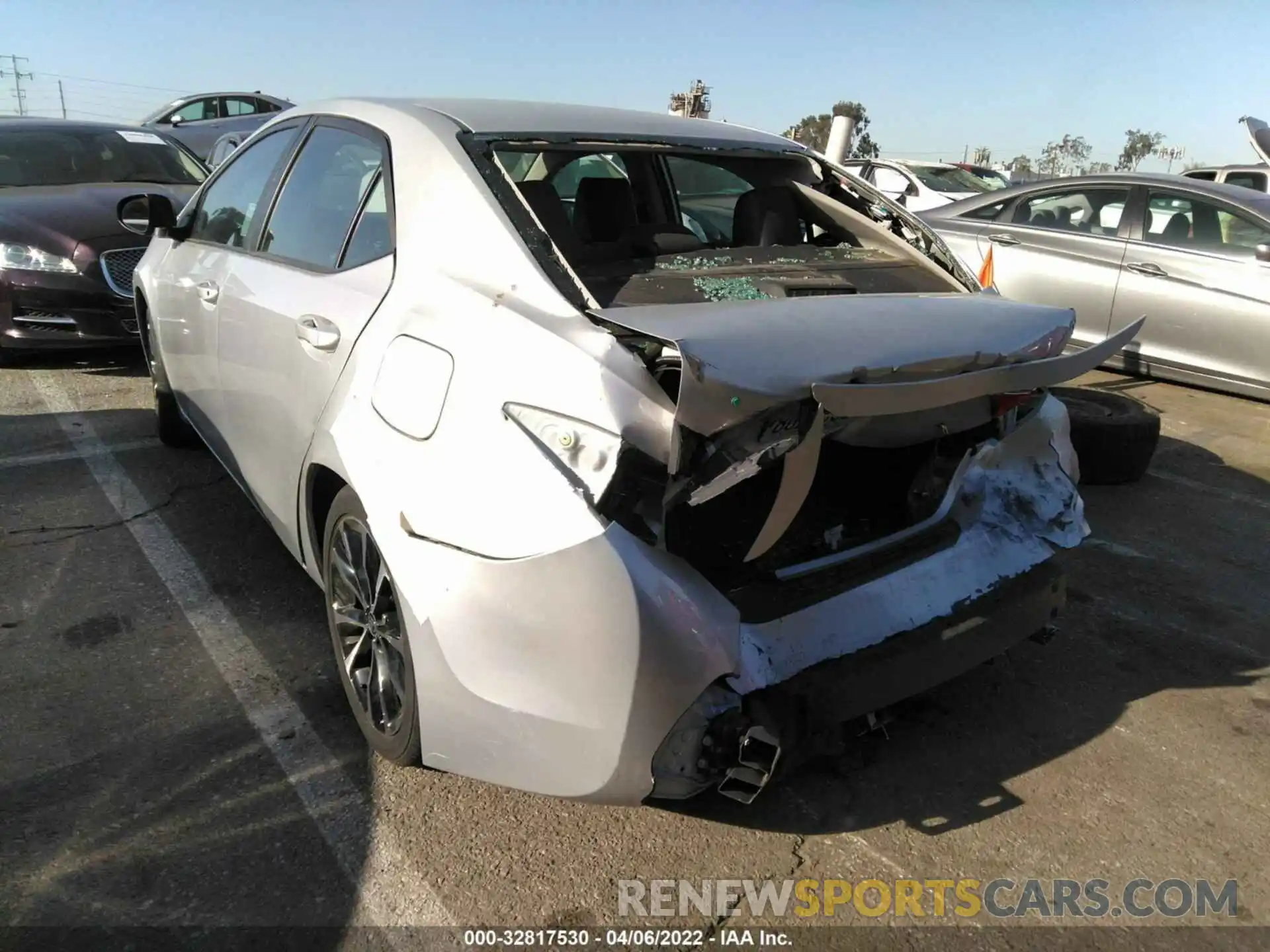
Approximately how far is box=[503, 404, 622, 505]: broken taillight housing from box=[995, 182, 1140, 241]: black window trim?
640 cm

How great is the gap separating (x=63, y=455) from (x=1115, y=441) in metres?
5.33

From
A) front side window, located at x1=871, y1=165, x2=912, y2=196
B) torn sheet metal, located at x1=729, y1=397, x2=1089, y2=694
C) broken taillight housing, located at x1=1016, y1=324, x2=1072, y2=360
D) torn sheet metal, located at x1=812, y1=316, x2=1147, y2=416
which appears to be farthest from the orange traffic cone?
front side window, located at x1=871, y1=165, x2=912, y2=196

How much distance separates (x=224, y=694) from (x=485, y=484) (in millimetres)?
1435

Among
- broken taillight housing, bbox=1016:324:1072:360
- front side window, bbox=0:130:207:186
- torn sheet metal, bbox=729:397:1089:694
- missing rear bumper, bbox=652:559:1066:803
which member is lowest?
missing rear bumper, bbox=652:559:1066:803

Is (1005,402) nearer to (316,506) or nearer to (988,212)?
(316,506)

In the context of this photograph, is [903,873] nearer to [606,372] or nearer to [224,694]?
[606,372]

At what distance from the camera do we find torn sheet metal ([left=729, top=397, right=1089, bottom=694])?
2.10 meters

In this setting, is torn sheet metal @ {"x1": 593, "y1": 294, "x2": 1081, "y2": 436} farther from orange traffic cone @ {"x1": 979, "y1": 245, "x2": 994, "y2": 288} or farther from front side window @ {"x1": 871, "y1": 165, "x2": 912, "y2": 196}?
front side window @ {"x1": 871, "y1": 165, "x2": 912, "y2": 196}

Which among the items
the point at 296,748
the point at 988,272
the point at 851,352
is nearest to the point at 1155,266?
the point at 988,272

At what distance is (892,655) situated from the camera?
223 cm

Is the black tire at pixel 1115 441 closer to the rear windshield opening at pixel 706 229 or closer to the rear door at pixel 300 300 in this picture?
the rear windshield opening at pixel 706 229

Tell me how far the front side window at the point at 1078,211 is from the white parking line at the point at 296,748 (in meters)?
6.63

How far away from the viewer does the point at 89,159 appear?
7.39 metres

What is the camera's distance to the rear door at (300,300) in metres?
2.60
